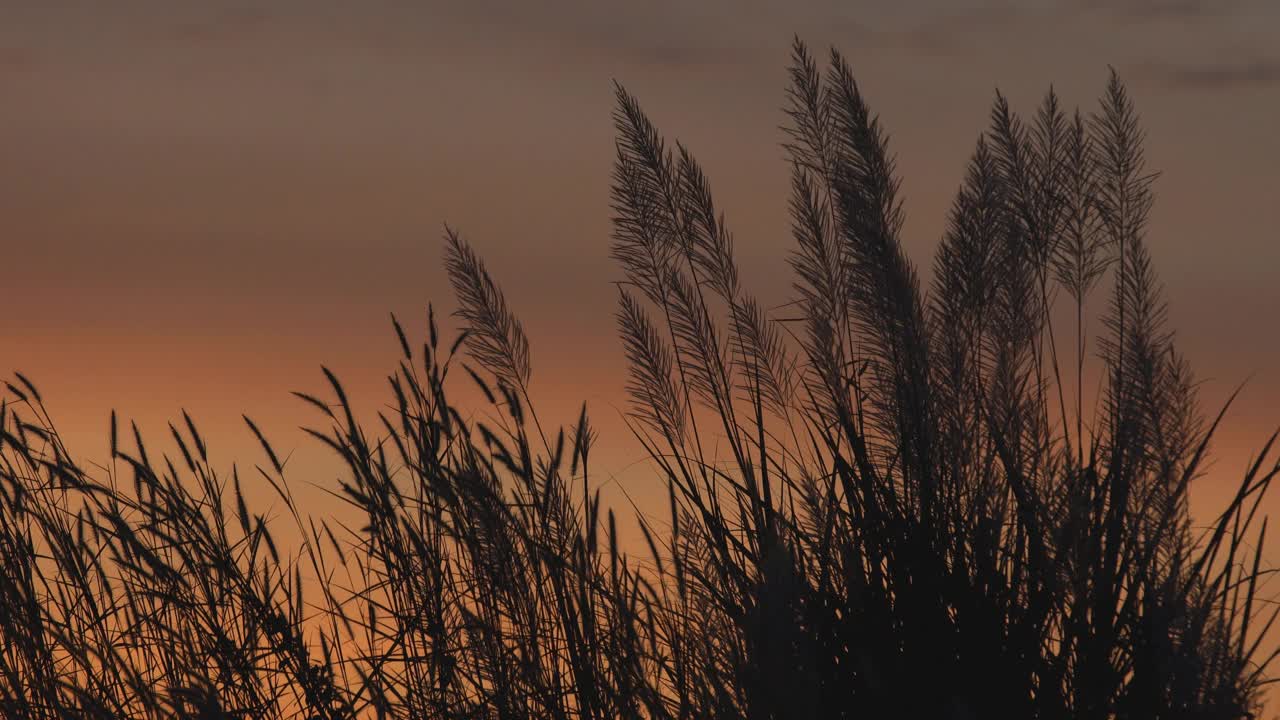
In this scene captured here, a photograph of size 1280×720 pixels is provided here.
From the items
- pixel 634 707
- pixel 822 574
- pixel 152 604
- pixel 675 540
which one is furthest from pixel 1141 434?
pixel 152 604

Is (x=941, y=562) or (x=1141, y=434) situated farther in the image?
(x=1141, y=434)

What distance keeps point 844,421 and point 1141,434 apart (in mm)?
631

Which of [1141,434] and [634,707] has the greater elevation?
[1141,434]

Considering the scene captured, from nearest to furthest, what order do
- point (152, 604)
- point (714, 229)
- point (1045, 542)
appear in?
1. point (1045, 542)
2. point (152, 604)
3. point (714, 229)

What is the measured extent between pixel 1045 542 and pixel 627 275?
3.03ft

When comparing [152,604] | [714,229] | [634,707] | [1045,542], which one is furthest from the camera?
[714,229]

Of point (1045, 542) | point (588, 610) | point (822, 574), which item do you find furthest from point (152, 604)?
point (1045, 542)

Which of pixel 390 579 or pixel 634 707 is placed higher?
pixel 390 579

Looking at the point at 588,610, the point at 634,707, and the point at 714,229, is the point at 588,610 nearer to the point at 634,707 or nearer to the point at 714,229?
the point at 634,707

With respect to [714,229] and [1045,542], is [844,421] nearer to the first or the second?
[1045,542]

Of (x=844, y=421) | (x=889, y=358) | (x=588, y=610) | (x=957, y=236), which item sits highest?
(x=957, y=236)

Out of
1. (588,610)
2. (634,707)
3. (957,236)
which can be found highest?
(957,236)

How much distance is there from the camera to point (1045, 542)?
75.6 inches

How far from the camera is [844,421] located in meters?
1.93
